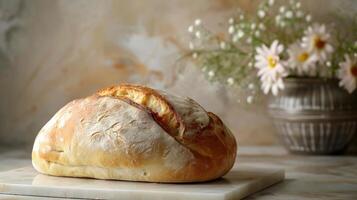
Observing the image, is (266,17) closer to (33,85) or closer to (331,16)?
(331,16)

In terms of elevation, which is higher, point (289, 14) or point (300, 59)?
point (289, 14)

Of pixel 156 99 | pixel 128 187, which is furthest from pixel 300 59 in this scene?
pixel 128 187

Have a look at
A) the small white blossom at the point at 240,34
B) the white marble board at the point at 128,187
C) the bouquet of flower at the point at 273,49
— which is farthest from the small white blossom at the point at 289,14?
the white marble board at the point at 128,187

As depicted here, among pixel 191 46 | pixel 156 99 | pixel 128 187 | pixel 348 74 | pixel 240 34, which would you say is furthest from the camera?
pixel 191 46

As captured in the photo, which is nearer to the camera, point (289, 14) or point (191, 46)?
point (289, 14)

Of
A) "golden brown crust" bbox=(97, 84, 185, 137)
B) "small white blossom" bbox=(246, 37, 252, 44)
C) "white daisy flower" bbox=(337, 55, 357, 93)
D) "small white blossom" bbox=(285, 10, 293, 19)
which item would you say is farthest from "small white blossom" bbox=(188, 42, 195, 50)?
"golden brown crust" bbox=(97, 84, 185, 137)

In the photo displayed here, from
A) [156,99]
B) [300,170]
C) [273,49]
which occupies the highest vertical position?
[273,49]

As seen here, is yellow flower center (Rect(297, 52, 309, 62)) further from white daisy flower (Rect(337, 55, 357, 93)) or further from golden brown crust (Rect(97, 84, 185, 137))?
golden brown crust (Rect(97, 84, 185, 137))

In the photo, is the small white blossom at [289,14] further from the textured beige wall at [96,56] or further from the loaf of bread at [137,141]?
the loaf of bread at [137,141]

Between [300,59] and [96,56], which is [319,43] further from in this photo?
[96,56]
